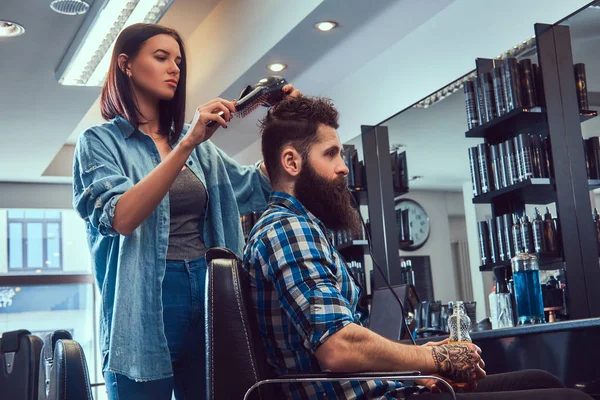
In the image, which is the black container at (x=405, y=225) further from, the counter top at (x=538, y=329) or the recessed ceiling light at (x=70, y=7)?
the recessed ceiling light at (x=70, y=7)

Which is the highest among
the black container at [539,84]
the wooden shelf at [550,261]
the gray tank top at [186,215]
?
the black container at [539,84]

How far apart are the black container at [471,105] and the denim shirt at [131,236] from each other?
2280 millimetres

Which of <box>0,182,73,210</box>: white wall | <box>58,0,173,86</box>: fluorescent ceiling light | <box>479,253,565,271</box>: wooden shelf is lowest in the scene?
<box>479,253,565,271</box>: wooden shelf

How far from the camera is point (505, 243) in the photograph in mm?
3574

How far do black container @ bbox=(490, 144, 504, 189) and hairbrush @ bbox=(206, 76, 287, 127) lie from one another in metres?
2.15

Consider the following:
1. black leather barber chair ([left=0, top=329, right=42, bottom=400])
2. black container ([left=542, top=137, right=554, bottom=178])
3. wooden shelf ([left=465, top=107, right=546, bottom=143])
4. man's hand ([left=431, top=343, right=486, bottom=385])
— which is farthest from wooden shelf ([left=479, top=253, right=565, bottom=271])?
black leather barber chair ([left=0, top=329, right=42, bottom=400])

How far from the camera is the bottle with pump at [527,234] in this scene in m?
3.33

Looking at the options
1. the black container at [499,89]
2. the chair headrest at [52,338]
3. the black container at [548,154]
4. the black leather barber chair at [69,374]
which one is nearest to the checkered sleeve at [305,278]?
the black leather barber chair at [69,374]

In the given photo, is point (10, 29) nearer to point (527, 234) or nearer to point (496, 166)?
point (496, 166)

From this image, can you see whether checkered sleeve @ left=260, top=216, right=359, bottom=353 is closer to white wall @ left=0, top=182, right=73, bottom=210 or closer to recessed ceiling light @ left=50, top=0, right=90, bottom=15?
recessed ceiling light @ left=50, top=0, right=90, bottom=15

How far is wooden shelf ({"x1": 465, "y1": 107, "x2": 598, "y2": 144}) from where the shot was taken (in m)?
3.35

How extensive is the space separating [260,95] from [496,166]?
2261 mm

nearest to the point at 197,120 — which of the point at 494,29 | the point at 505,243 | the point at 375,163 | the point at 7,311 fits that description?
the point at 505,243

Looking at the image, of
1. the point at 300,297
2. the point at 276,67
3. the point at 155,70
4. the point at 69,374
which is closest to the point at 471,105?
the point at 276,67
